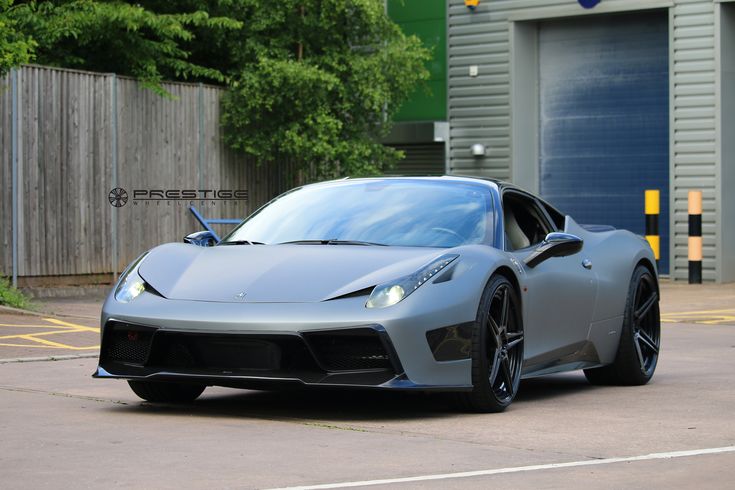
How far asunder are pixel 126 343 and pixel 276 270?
0.86 metres

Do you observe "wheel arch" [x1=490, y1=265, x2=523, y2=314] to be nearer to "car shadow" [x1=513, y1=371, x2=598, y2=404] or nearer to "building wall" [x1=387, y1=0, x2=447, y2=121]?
"car shadow" [x1=513, y1=371, x2=598, y2=404]

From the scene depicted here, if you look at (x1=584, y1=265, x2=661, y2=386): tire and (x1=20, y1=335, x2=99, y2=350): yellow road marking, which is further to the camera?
(x1=20, y1=335, x2=99, y2=350): yellow road marking

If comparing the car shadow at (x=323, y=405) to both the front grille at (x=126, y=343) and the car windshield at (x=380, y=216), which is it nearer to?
the front grille at (x=126, y=343)

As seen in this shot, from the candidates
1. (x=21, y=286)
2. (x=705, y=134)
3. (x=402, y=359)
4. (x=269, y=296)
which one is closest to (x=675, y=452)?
(x=402, y=359)

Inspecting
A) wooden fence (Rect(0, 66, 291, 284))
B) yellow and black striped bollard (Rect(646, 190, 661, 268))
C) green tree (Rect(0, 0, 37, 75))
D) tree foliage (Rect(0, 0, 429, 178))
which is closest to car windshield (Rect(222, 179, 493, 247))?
green tree (Rect(0, 0, 37, 75))

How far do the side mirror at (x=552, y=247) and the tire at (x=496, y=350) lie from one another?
0.41 m

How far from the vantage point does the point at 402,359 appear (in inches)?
288

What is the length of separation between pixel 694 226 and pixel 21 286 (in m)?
9.64

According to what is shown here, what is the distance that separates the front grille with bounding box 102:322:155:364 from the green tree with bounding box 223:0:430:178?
47.5ft

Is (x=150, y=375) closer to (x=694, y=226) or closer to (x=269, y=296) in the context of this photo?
(x=269, y=296)

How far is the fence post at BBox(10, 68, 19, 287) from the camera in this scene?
60.7 feet

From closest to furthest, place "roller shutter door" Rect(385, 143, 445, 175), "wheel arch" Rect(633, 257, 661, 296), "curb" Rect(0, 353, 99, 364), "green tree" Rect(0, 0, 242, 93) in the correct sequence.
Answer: "wheel arch" Rect(633, 257, 661, 296) < "curb" Rect(0, 353, 99, 364) < "green tree" Rect(0, 0, 242, 93) < "roller shutter door" Rect(385, 143, 445, 175)

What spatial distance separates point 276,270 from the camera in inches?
305

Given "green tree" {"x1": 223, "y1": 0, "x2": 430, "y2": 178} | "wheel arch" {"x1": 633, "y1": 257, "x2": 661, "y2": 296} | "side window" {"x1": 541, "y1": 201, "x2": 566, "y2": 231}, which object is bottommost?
"wheel arch" {"x1": 633, "y1": 257, "x2": 661, "y2": 296}
